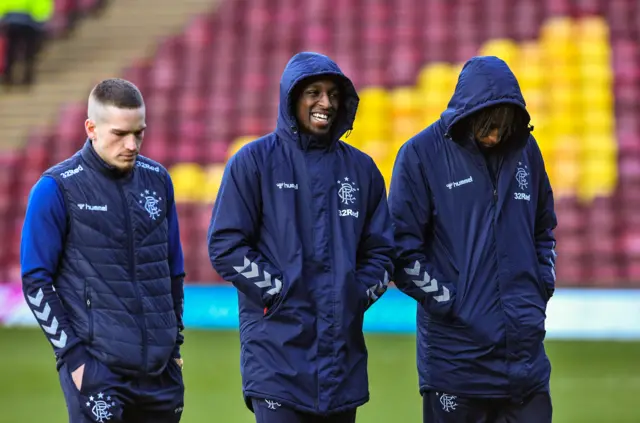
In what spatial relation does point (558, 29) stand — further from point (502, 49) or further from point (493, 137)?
point (493, 137)

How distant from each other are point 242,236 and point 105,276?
477mm

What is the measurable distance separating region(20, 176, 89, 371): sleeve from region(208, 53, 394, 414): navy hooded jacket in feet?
1.69

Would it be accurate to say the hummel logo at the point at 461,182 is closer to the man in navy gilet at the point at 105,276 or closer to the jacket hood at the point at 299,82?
the jacket hood at the point at 299,82

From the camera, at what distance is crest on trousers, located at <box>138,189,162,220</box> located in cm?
379

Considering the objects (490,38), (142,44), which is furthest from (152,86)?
(490,38)

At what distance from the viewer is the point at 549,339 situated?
934 centimetres

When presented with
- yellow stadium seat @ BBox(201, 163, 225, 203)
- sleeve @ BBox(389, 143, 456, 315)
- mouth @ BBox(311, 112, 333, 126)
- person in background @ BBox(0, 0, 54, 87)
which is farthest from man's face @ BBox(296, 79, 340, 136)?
person in background @ BBox(0, 0, 54, 87)

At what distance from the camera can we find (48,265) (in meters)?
3.59

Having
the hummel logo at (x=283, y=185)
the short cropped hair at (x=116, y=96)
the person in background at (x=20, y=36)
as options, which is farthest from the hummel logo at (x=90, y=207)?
the person in background at (x=20, y=36)

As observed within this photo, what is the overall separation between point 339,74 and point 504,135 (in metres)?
0.67

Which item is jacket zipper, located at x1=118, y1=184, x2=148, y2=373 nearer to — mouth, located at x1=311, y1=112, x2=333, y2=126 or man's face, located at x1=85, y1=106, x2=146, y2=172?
man's face, located at x1=85, y1=106, x2=146, y2=172

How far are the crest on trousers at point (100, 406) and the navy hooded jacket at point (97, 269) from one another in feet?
0.36

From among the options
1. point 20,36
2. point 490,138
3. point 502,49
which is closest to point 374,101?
point 502,49

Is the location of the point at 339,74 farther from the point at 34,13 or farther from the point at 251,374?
the point at 34,13
